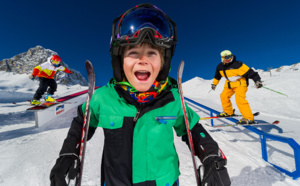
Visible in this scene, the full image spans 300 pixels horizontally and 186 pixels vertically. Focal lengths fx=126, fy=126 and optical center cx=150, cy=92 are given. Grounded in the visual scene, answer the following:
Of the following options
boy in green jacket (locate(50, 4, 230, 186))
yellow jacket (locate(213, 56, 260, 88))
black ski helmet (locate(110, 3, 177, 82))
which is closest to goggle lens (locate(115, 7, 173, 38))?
black ski helmet (locate(110, 3, 177, 82))

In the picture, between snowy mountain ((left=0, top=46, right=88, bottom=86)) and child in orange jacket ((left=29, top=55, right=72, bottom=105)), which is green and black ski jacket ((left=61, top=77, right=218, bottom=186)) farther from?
snowy mountain ((left=0, top=46, right=88, bottom=86))

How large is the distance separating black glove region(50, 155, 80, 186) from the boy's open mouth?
0.88 meters

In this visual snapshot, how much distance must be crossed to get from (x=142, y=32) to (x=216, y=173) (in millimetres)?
1423

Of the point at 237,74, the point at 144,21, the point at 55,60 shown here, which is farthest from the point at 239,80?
the point at 55,60

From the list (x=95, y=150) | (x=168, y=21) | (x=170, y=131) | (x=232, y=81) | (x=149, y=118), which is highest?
(x=168, y=21)

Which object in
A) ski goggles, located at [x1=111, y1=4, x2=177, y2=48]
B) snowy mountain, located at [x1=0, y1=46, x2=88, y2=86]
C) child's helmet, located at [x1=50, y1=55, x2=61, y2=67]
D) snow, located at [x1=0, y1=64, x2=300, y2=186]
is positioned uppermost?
snowy mountain, located at [x1=0, y1=46, x2=88, y2=86]

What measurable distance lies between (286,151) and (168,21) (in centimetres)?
353

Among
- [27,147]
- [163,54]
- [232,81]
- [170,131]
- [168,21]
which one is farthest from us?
[232,81]

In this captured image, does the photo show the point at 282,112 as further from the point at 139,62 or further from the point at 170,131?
the point at 139,62

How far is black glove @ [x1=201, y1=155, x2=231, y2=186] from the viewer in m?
1.00

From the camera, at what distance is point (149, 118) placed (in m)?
1.15

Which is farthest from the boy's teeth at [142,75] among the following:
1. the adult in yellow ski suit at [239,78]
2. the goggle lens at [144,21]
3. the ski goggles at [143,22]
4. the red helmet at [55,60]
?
the red helmet at [55,60]

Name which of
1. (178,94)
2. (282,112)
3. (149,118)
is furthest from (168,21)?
(282,112)

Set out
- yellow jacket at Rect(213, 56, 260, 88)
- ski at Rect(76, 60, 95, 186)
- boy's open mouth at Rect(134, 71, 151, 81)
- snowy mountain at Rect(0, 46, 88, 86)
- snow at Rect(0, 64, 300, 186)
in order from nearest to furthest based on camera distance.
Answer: ski at Rect(76, 60, 95, 186) < boy's open mouth at Rect(134, 71, 151, 81) < snow at Rect(0, 64, 300, 186) < yellow jacket at Rect(213, 56, 260, 88) < snowy mountain at Rect(0, 46, 88, 86)
